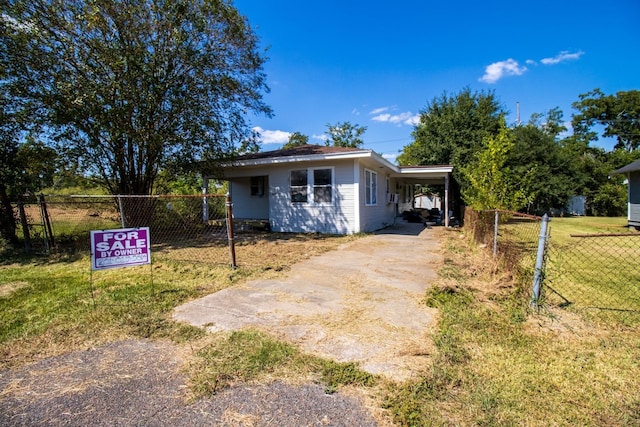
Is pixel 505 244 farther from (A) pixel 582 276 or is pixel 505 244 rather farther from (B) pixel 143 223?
(B) pixel 143 223

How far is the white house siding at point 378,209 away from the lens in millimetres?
10578

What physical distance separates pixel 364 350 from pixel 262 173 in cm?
993

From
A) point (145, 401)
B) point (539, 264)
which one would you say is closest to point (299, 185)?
point (539, 264)

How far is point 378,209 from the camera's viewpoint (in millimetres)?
12594

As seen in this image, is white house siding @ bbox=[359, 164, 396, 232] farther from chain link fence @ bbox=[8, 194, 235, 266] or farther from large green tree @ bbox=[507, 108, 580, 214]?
large green tree @ bbox=[507, 108, 580, 214]

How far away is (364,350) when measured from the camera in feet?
8.75

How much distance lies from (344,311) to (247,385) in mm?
1644

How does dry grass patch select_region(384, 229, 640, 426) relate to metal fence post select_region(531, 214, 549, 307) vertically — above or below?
below

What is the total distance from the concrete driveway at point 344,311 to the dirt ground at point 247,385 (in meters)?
0.01

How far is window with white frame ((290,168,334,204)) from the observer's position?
416 inches

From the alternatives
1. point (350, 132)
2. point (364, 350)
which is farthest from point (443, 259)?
point (350, 132)

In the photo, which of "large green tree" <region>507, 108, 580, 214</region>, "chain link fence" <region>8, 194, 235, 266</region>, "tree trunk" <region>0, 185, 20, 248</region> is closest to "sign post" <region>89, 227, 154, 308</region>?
"chain link fence" <region>8, 194, 235, 266</region>

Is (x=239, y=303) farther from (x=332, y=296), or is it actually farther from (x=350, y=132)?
(x=350, y=132)

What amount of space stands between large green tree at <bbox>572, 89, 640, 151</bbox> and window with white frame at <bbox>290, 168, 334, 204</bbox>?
108 ft
